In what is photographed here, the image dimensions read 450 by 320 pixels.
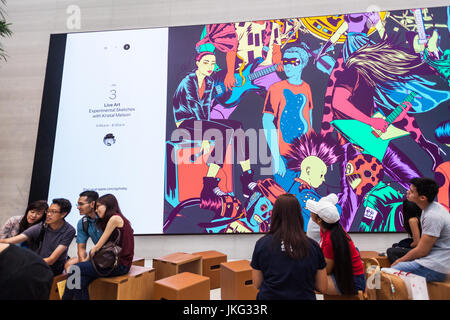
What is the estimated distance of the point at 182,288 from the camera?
6.92ft

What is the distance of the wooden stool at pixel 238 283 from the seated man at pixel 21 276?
1657 mm

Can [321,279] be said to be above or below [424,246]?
below

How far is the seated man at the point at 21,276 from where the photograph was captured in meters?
1.08

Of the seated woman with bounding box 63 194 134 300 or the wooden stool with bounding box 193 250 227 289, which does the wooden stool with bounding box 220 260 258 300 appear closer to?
the wooden stool with bounding box 193 250 227 289

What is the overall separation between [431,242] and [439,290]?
353 mm

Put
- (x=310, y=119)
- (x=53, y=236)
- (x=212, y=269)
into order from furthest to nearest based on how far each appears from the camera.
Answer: (x=310, y=119)
(x=212, y=269)
(x=53, y=236)

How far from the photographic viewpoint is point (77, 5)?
5230 millimetres

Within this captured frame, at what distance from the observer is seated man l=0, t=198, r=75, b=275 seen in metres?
2.49

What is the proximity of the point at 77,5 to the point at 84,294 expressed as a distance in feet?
17.9

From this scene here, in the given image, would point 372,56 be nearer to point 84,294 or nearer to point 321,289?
point 321,289

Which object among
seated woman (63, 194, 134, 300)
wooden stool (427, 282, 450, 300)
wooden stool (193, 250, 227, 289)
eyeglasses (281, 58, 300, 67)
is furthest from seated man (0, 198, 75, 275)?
eyeglasses (281, 58, 300, 67)

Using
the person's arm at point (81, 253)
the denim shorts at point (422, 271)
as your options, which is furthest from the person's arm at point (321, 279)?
the person's arm at point (81, 253)

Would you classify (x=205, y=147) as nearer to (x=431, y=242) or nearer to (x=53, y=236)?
(x=53, y=236)

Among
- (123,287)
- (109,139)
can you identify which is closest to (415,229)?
(123,287)
